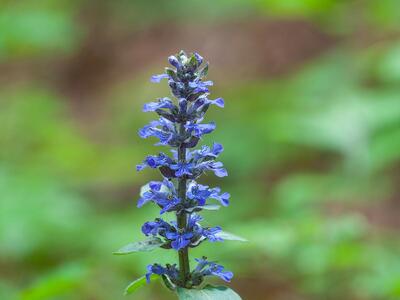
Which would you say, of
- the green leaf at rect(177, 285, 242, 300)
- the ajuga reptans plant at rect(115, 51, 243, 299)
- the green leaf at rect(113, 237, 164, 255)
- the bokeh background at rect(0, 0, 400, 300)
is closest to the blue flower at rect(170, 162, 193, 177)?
the ajuga reptans plant at rect(115, 51, 243, 299)

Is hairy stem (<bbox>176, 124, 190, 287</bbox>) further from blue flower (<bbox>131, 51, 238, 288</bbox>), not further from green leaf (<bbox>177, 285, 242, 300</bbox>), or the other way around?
green leaf (<bbox>177, 285, 242, 300</bbox>)

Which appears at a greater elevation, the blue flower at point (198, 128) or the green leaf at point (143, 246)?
the blue flower at point (198, 128)

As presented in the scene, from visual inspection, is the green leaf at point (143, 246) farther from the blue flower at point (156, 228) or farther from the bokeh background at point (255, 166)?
the bokeh background at point (255, 166)

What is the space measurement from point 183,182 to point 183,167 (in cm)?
9

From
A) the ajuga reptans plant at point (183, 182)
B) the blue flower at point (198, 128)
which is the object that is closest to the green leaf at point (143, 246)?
the ajuga reptans plant at point (183, 182)

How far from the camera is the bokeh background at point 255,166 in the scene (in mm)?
4777

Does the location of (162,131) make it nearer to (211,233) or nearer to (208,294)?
(211,233)

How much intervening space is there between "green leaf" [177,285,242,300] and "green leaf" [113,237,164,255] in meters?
0.18

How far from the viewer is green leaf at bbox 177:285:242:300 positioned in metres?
2.35

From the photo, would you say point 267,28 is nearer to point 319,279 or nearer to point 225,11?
point 225,11

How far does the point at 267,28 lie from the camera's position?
12.4 m

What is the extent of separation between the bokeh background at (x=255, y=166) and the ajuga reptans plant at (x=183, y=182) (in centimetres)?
105

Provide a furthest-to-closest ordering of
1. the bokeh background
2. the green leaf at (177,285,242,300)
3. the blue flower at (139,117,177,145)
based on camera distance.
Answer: the bokeh background, the blue flower at (139,117,177,145), the green leaf at (177,285,242,300)

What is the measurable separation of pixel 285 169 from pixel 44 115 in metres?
2.89
